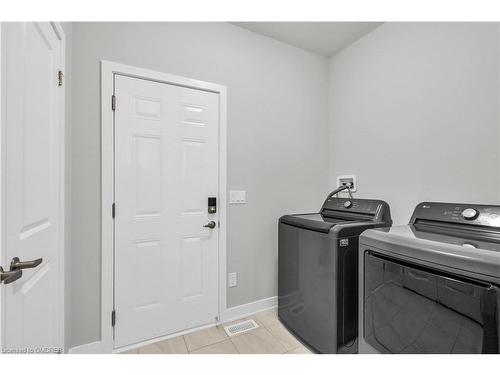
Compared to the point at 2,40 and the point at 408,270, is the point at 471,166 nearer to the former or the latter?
the point at 408,270

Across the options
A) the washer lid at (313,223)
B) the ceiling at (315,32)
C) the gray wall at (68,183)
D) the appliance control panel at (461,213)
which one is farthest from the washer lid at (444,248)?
the ceiling at (315,32)

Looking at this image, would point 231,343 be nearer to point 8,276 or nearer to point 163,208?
point 163,208

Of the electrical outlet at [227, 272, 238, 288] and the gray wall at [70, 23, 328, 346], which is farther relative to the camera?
the electrical outlet at [227, 272, 238, 288]

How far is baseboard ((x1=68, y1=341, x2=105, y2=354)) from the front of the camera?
1.48m

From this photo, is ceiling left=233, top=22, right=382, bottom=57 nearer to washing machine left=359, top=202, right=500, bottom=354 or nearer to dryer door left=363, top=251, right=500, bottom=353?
washing machine left=359, top=202, right=500, bottom=354

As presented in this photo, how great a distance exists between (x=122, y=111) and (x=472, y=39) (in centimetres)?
238

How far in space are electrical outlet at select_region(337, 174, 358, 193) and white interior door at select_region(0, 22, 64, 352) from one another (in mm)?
2304

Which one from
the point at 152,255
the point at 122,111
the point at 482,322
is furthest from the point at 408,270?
the point at 122,111

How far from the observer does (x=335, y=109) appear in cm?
247

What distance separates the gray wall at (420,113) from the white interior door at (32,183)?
233cm

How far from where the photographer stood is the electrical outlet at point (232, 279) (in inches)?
79.6

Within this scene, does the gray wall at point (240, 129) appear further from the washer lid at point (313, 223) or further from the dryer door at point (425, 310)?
the dryer door at point (425, 310)

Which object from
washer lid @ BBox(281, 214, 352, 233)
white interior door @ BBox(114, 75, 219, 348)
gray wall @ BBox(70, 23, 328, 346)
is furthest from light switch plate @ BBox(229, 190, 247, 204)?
washer lid @ BBox(281, 214, 352, 233)

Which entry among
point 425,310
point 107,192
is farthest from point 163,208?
point 425,310
